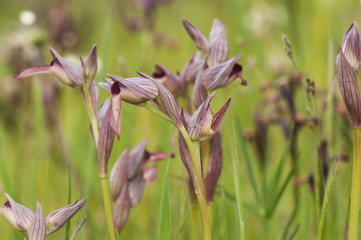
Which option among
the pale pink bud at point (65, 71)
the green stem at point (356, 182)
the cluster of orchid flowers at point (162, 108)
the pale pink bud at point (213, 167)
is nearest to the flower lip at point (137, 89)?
the cluster of orchid flowers at point (162, 108)

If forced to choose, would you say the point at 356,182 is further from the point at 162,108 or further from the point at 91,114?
the point at 91,114

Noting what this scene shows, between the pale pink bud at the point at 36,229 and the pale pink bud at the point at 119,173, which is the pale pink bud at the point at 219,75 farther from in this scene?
the pale pink bud at the point at 36,229

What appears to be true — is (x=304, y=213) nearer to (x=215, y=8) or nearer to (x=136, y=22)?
(x=136, y=22)

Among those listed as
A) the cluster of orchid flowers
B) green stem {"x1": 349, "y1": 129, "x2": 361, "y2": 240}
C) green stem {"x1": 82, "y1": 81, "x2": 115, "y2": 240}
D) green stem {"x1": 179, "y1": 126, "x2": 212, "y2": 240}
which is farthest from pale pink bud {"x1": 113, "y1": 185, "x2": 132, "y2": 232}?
green stem {"x1": 349, "y1": 129, "x2": 361, "y2": 240}

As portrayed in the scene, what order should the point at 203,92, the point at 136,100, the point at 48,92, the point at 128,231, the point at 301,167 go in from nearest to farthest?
the point at 136,100
the point at 203,92
the point at 128,231
the point at 301,167
the point at 48,92

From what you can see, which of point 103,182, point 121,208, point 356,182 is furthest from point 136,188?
point 356,182

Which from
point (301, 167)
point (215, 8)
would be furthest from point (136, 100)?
point (215, 8)

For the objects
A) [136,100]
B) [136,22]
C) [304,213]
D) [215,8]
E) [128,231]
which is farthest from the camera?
[215,8]
